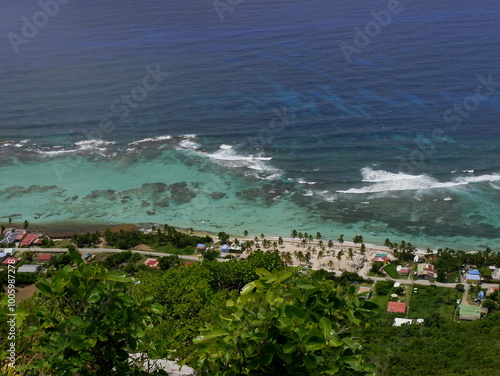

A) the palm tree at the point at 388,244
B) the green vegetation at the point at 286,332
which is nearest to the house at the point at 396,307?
the palm tree at the point at 388,244

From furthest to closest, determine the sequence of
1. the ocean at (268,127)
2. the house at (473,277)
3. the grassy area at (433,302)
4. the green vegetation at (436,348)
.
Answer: the ocean at (268,127) < the house at (473,277) < the grassy area at (433,302) < the green vegetation at (436,348)

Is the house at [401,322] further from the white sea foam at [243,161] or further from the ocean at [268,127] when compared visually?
the white sea foam at [243,161]

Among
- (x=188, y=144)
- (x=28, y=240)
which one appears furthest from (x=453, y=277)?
(x=28, y=240)

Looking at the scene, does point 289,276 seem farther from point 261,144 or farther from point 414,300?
point 261,144

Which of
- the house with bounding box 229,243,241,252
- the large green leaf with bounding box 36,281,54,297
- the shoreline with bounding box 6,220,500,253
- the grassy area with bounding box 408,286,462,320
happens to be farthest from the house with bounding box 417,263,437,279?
the large green leaf with bounding box 36,281,54,297

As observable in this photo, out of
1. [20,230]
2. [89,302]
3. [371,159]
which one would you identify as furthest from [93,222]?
[89,302]
